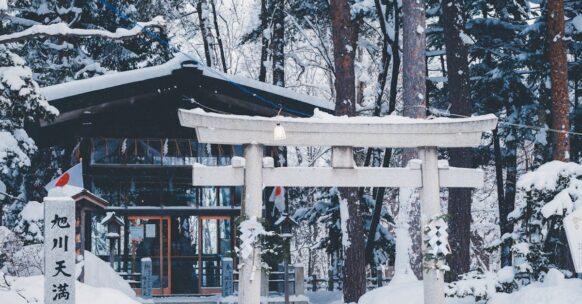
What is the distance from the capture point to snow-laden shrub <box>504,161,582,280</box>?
11.7 meters

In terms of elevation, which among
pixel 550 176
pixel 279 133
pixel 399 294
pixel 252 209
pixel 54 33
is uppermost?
pixel 54 33

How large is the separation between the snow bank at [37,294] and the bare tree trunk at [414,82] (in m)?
5.87

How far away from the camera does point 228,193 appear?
2175 cm

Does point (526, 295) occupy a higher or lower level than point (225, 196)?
lower

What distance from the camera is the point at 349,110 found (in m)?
16.9

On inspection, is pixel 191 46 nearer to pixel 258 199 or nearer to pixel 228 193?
pixel 228 193

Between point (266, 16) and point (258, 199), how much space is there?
49.5ft

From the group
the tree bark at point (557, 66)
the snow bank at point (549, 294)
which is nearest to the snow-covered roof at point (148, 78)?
the tree bark at point (557, 66)

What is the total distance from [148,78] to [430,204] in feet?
34.7

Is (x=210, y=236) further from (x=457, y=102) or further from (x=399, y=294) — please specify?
(x=399, y=294)

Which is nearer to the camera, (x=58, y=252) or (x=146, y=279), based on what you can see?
(x=58, y=252)

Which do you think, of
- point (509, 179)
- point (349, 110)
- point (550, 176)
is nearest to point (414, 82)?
point (349, 110)

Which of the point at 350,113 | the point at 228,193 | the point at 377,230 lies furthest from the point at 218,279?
the point at 350,113

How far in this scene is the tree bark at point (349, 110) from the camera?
662 inches
